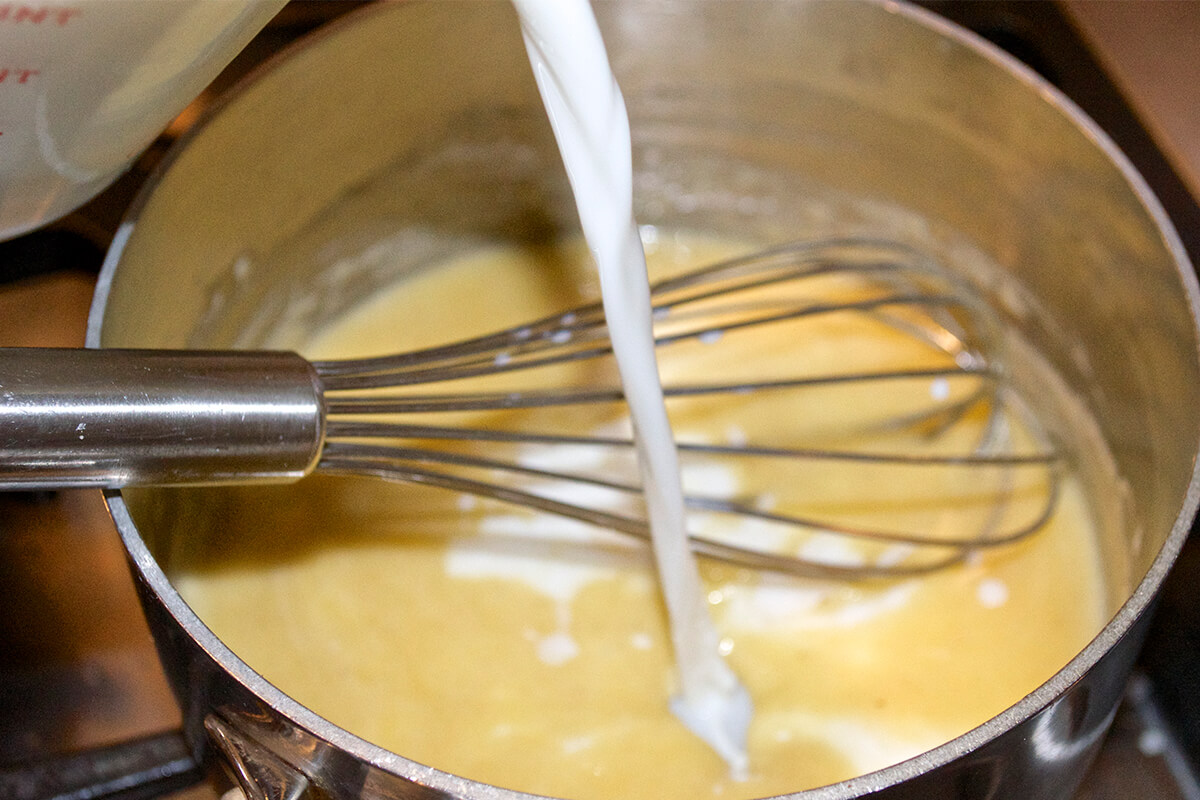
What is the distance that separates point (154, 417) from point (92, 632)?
0.21 metres

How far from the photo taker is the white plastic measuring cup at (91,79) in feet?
1.41

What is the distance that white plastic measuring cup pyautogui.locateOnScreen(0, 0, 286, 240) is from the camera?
1.41ft

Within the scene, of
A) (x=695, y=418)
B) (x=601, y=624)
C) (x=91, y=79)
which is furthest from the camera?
(x=695, y=418)

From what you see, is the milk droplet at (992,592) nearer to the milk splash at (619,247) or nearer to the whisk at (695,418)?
the whisk at (695,418)

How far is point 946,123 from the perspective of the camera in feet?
2.60

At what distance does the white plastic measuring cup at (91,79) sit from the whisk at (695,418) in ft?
0.32

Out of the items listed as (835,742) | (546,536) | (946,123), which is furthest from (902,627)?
(946,123)

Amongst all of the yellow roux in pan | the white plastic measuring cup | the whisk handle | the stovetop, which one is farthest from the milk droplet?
the white plastic measuring cup

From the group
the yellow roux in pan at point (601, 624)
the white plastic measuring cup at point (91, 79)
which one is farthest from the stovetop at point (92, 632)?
the white plastic measuring cup at point (91, 79)

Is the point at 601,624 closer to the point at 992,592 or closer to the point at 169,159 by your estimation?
the point at 992,592

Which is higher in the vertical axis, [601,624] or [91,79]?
[91,79]

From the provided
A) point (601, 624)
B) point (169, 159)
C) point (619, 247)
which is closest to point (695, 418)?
point (601, 624)

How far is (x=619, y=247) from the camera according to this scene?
555 millimetres

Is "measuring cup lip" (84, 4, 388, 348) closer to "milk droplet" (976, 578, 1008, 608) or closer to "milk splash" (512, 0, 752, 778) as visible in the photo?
"milk splash" (512, 0, 752, 778)
